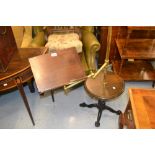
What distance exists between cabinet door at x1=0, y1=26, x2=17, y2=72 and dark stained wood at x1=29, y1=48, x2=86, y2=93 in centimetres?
35

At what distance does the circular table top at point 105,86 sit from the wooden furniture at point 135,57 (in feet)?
1.50

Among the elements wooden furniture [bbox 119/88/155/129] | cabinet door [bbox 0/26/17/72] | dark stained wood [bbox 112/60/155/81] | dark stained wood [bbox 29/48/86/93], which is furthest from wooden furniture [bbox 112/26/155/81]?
cabinet door [bbox 0/26/17/72]

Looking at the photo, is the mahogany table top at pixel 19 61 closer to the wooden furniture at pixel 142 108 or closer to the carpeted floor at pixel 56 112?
the carpeted floor at pixel 56 112

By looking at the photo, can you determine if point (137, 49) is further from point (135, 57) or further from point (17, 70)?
point (17, 70)

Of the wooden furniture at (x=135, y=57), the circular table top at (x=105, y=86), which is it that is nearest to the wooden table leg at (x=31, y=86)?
the circular table top at (x=105, y=86)

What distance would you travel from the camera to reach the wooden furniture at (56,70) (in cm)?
133

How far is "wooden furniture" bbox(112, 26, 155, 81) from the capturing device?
2.31 metres

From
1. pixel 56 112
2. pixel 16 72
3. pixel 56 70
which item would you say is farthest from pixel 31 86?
pixel 56 70

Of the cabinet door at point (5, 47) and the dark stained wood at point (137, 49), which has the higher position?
the cabinet door at point (5, 47)

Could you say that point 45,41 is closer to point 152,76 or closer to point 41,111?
point 41,111

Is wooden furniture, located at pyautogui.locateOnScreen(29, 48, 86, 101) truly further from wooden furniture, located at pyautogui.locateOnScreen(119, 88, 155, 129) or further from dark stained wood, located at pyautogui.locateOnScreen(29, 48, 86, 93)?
wooden furniture, located at pyautogui.locateOnScreen(119, 88, 155, 129)

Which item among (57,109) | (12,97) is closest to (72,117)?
(57,109)

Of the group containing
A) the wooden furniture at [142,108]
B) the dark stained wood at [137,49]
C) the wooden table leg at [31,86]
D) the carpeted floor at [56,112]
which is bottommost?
the carpeted floor at [56,112]
